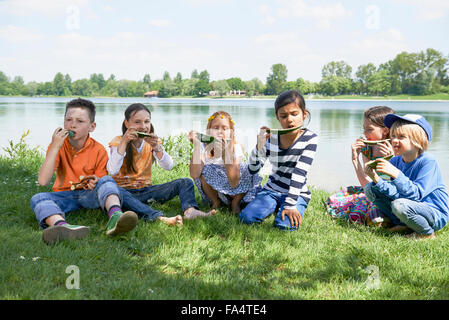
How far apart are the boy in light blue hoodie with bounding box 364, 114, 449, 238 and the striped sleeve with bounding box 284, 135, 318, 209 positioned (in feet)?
2.11

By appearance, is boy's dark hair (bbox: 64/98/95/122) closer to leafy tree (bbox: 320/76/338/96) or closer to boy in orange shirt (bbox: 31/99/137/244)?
boy in orange shirt (bbox: 31/99/137/244)

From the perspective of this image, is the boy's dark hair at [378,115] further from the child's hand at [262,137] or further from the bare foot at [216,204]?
the bare foot at [216,204]

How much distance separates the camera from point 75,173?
391 centimetres

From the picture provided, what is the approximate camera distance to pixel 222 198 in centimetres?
445

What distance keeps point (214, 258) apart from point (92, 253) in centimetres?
98

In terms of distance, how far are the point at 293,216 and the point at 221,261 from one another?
3.40 ft

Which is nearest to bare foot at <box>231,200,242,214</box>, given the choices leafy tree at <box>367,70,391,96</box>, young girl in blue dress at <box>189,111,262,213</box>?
young girl in blue dress at <box>189,111,262,213</box>

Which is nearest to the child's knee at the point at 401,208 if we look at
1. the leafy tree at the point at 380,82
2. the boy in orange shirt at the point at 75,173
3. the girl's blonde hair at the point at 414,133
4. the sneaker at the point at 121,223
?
the girl's blonde hair at the point at 414,133

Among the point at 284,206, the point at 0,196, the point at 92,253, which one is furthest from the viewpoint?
the point at 0,196

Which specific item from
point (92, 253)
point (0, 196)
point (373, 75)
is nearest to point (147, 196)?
point (92, 253)

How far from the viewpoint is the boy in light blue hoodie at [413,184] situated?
3.45 meters

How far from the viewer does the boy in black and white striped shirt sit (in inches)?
153
